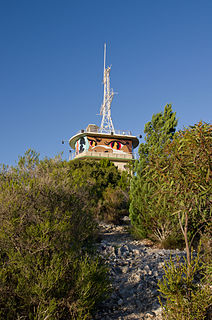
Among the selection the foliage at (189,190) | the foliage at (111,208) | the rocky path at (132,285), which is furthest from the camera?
the foliage at (111,208)

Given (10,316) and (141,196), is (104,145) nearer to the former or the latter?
(141,196)

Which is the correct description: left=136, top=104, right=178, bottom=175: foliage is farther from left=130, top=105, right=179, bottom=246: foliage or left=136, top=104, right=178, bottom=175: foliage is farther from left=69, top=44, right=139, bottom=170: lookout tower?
left=69, top=44, right=139, bottom=170: lookout tower

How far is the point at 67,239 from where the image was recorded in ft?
14.7

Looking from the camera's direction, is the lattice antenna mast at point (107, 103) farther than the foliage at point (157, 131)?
Yes

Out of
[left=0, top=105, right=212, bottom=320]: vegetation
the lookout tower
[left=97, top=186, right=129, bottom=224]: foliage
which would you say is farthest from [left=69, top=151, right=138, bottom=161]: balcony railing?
[left=0, top=105, right=212, bottom=320]: vegetation

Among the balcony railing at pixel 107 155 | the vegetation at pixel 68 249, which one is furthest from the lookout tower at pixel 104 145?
the vegetation at pixel 68 249

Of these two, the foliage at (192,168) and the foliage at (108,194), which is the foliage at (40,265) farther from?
the foliage at (108,194)

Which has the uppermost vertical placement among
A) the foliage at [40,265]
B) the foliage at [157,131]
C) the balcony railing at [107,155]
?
the balcony railing at [107,155]

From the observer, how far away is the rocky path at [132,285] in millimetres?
4781

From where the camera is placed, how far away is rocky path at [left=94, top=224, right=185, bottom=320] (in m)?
4.78

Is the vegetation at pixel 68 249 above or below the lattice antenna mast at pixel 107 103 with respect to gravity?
below

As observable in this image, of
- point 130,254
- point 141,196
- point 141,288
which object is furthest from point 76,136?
point 141,288

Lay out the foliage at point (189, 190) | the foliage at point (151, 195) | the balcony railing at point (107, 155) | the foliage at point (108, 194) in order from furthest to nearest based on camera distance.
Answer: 1. the balcony railing at point (107, 155)
2. the foliage at point (108, 194)
3. the foliage at point (151, 195)
4. the foliage at point (189, 190)

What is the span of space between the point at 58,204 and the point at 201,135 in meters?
3.00
